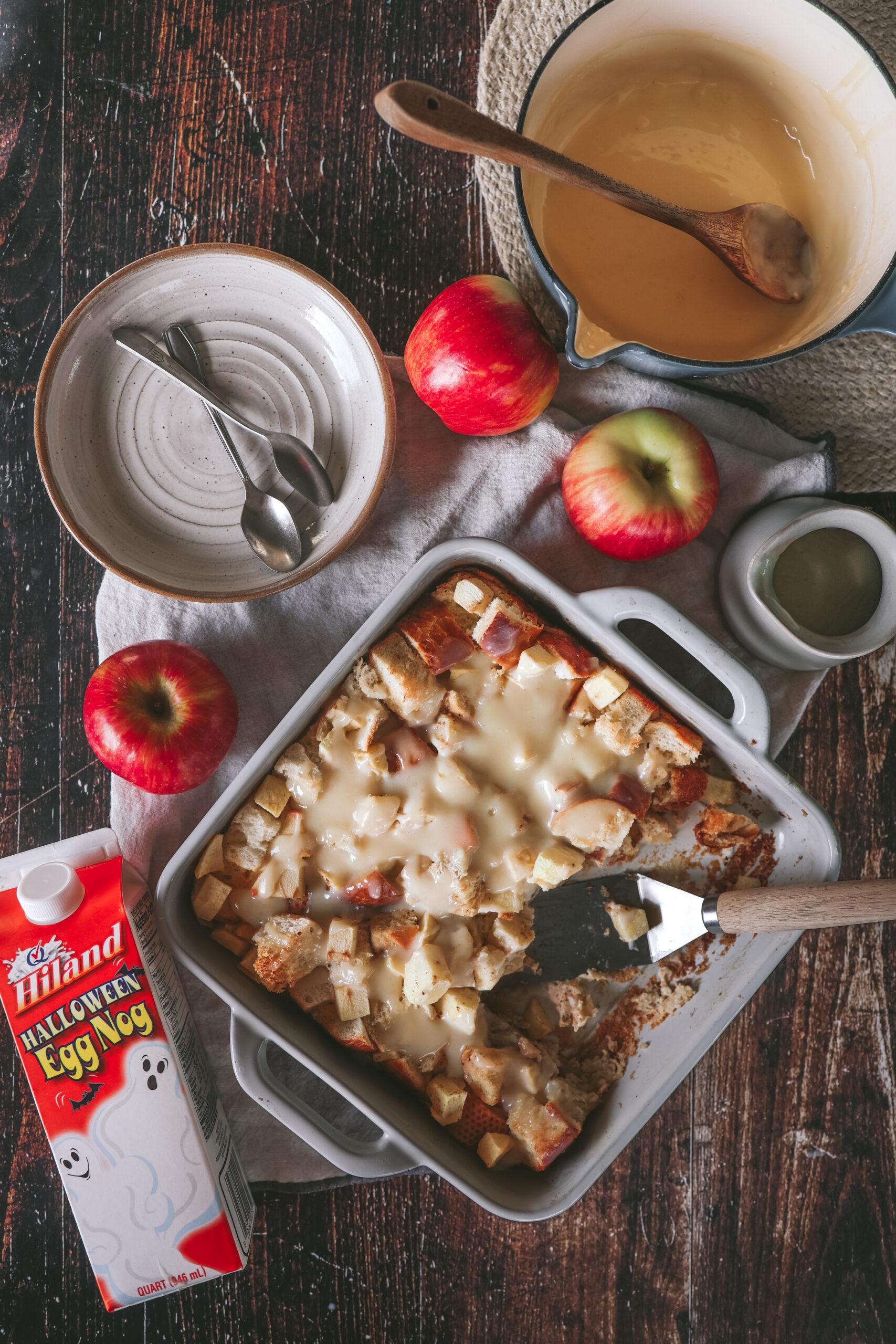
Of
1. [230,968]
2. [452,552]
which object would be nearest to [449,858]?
[230,968]

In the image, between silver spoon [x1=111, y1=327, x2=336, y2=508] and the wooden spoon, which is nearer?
the wooden spoon

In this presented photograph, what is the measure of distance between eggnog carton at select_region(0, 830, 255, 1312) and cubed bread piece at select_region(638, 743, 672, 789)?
88 centimetres

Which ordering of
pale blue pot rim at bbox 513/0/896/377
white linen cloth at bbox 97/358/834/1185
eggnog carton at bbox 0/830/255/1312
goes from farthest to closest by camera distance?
white linen cloth at bbox 97/358/834/1185
eggnog carton at bbox 0/830/255/1312
pale blue pot rim at bbox 513/0/896/377

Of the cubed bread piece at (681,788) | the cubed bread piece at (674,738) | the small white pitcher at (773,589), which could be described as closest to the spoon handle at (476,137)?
the small white pitcher at (773,589)

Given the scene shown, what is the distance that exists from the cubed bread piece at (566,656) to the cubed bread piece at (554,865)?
297 mm

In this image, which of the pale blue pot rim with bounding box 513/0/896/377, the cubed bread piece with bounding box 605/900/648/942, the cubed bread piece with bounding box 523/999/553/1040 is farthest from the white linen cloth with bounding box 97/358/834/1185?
the cubed bread piece with bounding box 523/999/553/1040

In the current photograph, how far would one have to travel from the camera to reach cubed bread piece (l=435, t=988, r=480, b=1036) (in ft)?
5.05

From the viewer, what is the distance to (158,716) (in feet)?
4.92

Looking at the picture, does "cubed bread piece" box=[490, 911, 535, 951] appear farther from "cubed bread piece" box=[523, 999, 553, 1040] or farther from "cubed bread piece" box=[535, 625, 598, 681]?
"cubed bread piece" box=[535, 625, 598, 681]

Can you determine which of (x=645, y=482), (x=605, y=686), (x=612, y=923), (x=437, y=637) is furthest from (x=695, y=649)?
(x=612, y=923)

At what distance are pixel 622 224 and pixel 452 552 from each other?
2.00 feet

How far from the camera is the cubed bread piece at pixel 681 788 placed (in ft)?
5.17

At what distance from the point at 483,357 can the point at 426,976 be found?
3.38ft

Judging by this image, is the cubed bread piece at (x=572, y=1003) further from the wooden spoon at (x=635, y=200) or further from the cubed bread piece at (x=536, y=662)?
the wooden spoon at (x=635, y=200)
